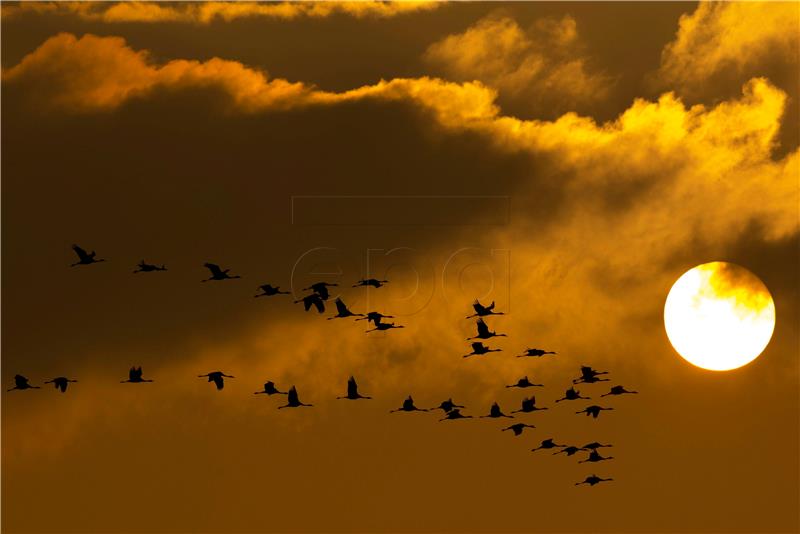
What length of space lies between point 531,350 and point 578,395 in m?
4.41

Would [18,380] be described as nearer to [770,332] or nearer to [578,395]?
[578,395]

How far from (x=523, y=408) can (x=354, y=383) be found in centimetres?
944

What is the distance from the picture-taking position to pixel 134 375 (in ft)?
324

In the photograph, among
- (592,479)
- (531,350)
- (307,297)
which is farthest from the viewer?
(592,479)

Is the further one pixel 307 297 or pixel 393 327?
pixel 393 327

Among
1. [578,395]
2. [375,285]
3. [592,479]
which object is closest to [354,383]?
[375,285]

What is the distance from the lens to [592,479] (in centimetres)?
11494

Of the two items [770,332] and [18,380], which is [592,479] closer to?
[770,332]

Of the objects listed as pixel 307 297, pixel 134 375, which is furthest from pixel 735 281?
pixel 134 375

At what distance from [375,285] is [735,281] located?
19189mm

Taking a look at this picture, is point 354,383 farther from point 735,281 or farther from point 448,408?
point 735,281

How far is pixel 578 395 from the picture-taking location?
10525 cm

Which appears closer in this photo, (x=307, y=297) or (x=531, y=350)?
(x=307, y=297)

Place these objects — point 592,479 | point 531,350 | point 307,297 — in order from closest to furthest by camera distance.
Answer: point 307,297
point 531,350
point 592,479
